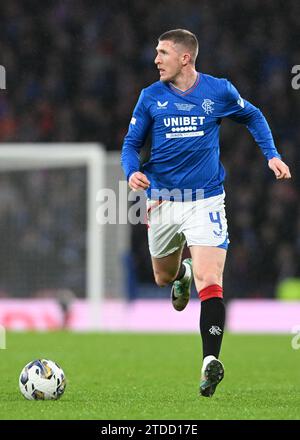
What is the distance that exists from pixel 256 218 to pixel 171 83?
34.4 feet

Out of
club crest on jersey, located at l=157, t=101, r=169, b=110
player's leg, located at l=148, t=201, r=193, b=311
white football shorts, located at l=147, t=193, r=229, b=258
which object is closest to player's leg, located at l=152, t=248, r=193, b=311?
player's leg, located at l=148, t=201, r=193, b=311

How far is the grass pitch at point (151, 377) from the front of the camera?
5.40m

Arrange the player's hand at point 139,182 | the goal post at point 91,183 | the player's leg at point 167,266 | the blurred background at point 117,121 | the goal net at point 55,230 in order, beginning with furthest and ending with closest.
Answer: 1. the blurred background at point 117,121
2. the goal net at point 55,230
3. the goal post at point 91,183
4. the player's leg at point 167,266
5. the player's hand at point 139,182

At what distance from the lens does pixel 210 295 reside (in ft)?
20.6

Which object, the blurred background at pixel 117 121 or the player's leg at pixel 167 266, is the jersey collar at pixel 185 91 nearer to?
the player's leg at pixel 167 266

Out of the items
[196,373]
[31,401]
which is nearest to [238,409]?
[31,401]

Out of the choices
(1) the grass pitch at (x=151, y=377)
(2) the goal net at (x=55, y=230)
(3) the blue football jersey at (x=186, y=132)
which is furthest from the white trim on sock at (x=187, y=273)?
(2) the goal net at (x=55, y=230)

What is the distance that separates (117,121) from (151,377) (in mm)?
10959

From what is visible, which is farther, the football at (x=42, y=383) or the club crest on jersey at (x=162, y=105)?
the club crest on jersey at (x=162, y=105)

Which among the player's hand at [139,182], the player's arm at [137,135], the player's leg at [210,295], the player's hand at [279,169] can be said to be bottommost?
the player's leg at [210,295]

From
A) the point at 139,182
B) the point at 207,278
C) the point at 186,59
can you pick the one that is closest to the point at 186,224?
the point at 207,278

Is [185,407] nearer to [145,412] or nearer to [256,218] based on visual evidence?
[145,412]

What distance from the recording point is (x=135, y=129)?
656 cm

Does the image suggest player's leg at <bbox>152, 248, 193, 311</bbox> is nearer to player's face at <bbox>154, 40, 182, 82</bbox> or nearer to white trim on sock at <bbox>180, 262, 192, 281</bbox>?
white trim on sock at <bbox>180, 262, 192, 281</bbox>
